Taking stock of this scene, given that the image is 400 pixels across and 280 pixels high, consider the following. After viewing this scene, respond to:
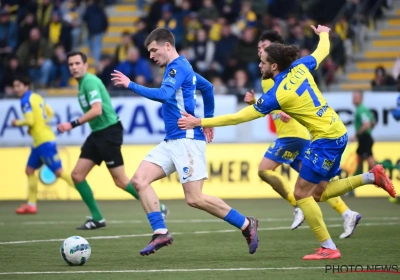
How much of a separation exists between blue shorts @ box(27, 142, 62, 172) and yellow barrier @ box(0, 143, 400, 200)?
A: 10.6 feet

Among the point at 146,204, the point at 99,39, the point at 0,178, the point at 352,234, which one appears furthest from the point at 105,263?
the point at 99,39

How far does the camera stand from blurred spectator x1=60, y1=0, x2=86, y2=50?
2580 centimetres

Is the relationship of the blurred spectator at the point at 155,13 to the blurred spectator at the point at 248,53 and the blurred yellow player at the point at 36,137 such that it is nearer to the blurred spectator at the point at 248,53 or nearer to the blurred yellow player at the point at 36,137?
the blurred spectator at the point at 248,53

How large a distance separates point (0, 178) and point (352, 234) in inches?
396

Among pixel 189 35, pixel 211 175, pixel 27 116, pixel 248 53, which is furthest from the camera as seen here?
pixel 189 35

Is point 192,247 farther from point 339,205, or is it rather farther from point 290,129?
point 290,129

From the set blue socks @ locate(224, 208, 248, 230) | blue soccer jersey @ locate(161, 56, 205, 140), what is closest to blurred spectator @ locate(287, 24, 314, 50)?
blue soccer jersey @ locate(161, 56, 205, 140)

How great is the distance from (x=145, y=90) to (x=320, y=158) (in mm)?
1923

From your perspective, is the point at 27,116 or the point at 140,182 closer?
the point at 140,182

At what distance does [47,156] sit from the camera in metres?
16.3

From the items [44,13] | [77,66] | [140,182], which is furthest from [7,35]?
[140,182]

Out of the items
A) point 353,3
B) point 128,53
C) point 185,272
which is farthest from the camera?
point 353,3

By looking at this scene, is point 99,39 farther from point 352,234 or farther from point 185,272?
point 185,272

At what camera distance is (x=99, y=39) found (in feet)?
82.3
